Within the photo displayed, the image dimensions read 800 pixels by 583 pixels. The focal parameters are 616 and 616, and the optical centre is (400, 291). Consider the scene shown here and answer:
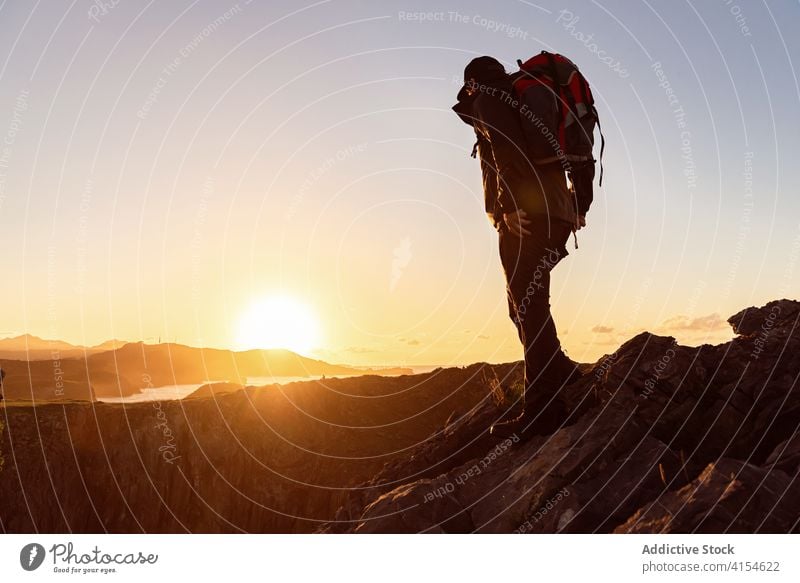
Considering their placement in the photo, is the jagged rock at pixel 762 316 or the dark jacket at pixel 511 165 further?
the jagged rock at pixel 762 316

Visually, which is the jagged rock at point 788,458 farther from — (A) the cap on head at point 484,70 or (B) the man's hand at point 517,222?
(A) the cap on head at point 484,70

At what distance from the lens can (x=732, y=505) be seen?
250 inches

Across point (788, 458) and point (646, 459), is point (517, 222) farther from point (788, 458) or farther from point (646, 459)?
point (788, 458)

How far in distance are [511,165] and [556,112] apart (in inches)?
41.5

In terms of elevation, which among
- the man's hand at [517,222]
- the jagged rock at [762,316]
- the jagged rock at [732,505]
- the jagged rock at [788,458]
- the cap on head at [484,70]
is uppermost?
the cap on head at [484,70]

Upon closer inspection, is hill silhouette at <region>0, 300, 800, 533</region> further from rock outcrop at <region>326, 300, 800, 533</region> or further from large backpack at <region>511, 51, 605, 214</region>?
large backpack at <region>511, 51, 605, 214</region>

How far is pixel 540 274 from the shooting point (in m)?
9.43

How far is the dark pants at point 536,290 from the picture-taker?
9469 millimetres

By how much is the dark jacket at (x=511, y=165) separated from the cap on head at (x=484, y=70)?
0.18 meters

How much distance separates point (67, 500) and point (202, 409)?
1217cm

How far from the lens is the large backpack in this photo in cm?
905

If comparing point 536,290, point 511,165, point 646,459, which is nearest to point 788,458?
point 646,459

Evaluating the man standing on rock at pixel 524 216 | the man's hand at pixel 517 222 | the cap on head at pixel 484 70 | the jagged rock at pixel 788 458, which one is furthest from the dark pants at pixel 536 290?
the jagged rock at pixel 788 458

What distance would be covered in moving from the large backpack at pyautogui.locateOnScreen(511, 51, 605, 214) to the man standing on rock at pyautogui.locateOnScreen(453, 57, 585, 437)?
0.58ft
